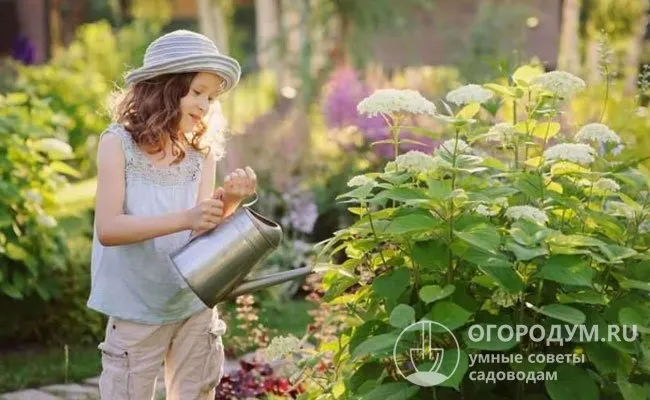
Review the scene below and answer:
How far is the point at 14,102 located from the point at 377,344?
111 inches

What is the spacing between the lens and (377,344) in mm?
2680

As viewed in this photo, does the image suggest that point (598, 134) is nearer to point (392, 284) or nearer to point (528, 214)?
point (528, 214)

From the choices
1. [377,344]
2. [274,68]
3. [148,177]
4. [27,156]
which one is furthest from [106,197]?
[274,68]

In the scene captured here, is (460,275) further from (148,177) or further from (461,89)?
(148,177)

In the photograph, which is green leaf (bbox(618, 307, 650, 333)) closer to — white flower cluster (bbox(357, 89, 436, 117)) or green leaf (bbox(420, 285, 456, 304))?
green leaf (bbox(420, 285, 456, 304))

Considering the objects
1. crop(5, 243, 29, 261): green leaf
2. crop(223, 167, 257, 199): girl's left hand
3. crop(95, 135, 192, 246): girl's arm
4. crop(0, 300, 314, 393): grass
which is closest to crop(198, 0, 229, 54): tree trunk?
crop(0, 300, 314, 393): grass

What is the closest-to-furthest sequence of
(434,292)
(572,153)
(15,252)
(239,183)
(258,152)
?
(434,292) < (572,153) < (239,183) < (15,252) < (258,152)

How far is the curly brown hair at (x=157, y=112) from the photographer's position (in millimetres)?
3053

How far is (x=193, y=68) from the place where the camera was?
119 inches

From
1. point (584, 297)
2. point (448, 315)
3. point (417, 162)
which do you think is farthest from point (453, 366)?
point (417, 162)

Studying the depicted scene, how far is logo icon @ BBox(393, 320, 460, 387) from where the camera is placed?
8.79 ft

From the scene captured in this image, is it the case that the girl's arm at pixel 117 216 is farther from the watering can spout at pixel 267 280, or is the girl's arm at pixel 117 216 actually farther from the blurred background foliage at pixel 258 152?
the blurred background foliage at pixel 258 152

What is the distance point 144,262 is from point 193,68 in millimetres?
476

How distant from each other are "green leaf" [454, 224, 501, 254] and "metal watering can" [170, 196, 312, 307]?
0.45 m
